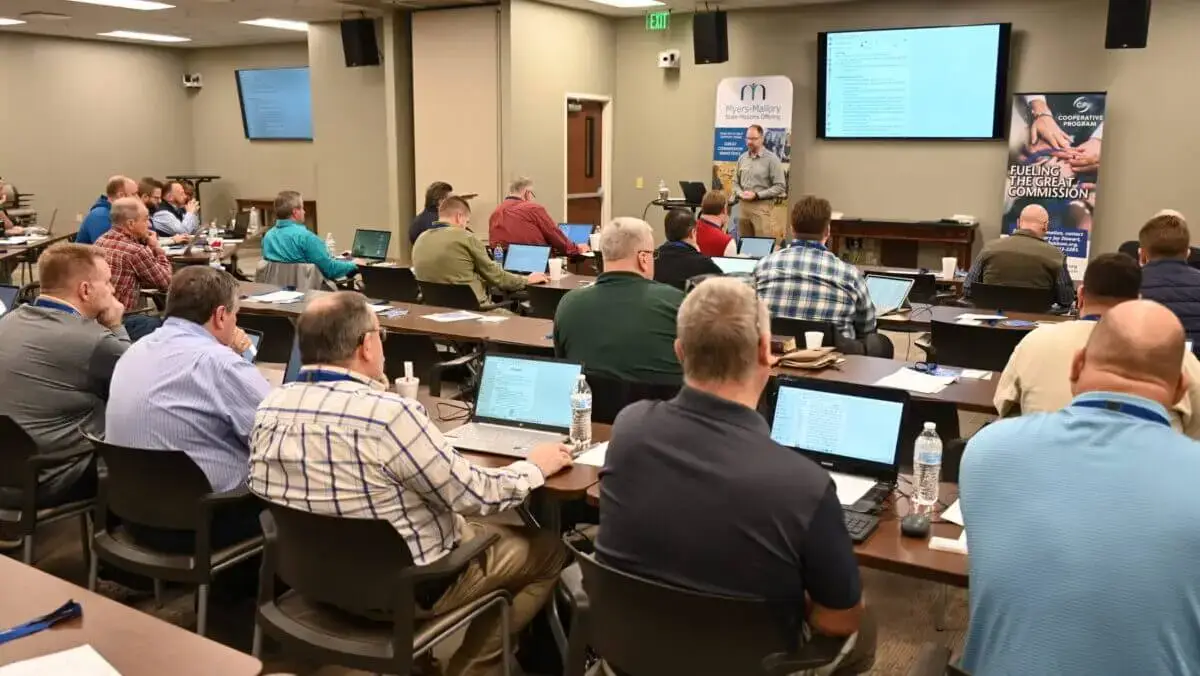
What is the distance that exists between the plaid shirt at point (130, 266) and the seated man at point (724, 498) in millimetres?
4924

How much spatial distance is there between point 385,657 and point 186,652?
0.70m

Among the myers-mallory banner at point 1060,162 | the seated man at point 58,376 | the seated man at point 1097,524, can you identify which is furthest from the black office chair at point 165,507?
the myers-mallory banner at point 1060,162

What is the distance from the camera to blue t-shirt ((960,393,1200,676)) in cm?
153

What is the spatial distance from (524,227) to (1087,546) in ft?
21.5

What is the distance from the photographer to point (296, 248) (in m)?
6.90

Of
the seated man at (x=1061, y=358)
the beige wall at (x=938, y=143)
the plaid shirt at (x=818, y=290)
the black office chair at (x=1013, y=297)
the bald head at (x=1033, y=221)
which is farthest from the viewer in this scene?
the beige wall at (x=938, y=143)

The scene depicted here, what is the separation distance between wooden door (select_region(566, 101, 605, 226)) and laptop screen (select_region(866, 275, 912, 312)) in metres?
5.87

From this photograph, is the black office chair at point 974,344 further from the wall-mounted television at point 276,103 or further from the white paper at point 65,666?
the wall-mounted television at point 276,103

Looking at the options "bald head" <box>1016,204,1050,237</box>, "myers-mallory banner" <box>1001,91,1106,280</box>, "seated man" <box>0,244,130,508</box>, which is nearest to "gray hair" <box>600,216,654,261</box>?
"seated man" <box>0,244,130,508</box>

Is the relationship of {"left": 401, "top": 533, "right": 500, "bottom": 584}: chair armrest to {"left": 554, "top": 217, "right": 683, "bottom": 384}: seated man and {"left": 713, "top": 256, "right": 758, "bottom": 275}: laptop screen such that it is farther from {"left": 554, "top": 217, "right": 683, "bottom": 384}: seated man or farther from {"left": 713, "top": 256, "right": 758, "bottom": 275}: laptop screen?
{"left": 713, "top": 256, "right": 758, "bottom": 275}: laptop screen

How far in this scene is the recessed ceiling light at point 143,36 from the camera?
13.7 metres

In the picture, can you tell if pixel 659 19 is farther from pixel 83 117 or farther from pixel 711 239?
pixel 83 117

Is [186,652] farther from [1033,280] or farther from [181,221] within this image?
[181,221]

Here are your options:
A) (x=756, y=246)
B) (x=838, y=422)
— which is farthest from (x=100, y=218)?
(x=838, y=422)
